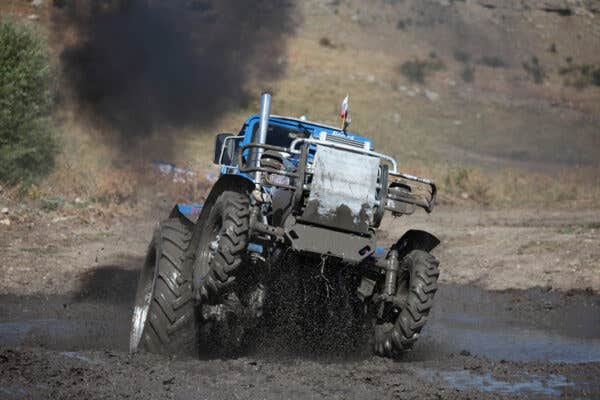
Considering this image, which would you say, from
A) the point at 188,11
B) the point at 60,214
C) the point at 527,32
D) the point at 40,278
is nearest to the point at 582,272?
the point at 40,278

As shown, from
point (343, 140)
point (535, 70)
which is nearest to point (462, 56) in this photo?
point (535, 70)

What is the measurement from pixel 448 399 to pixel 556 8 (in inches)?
2285

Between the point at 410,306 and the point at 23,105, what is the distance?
15.1 meters

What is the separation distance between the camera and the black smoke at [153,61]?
26.7 meters

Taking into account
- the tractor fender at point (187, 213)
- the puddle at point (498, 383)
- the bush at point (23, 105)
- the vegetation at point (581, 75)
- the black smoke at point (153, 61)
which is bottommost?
the puddle at point (498, 383)

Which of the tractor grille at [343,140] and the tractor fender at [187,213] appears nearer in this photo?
the tractor grille at [343,140]

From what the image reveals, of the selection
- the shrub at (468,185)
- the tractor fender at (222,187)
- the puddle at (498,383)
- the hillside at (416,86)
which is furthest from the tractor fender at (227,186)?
the shrub at (468,185)

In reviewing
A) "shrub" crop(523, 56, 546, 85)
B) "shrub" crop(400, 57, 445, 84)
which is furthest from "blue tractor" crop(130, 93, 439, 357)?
"shrub" crop(523, 56, 546, 85)

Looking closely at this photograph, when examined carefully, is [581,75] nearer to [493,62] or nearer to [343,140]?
[493,62]

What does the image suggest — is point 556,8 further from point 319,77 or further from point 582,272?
point 582,272

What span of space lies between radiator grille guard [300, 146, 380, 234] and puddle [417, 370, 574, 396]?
140 cm

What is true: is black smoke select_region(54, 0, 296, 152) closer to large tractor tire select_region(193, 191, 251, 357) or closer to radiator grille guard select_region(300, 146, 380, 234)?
large tractor tire select_region(193, 191, 251, 357)

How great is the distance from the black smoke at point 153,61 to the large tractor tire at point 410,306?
702 inches

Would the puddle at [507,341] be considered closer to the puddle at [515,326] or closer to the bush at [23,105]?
the puddle at [515,326]
